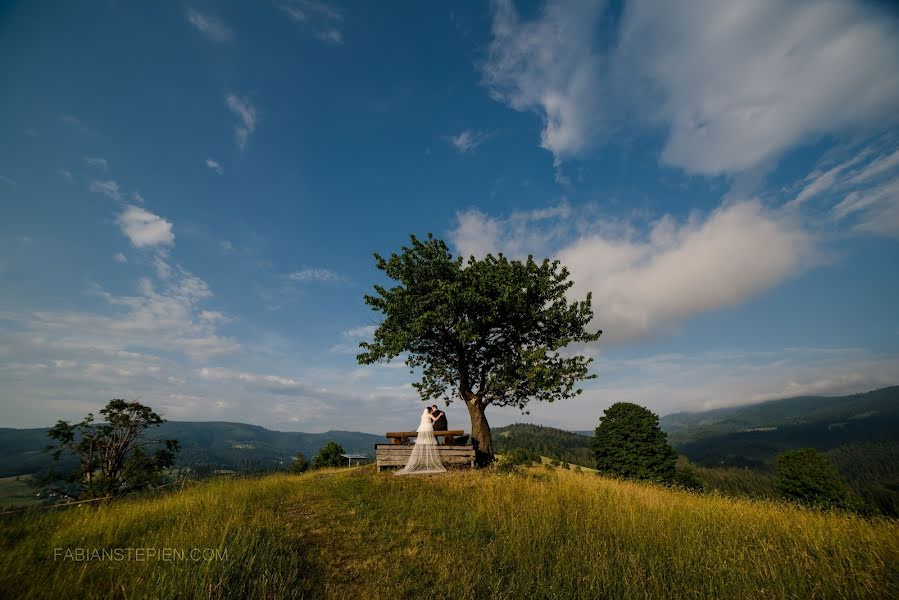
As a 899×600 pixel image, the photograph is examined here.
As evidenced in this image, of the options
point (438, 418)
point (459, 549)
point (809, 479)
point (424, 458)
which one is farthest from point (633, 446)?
point (459, 549)

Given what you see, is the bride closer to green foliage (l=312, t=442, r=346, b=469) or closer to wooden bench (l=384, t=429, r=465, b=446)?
A: wooden bench (l=384, t=429, r=465, b=446)

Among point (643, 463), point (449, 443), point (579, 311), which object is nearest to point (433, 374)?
point (449, 443)

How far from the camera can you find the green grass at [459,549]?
16.5 ft

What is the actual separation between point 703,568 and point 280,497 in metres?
11.0

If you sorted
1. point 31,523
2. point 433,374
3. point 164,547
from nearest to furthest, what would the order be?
1. point 164,547
2. point 31,523
3. point 433,374

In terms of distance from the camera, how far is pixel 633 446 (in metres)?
44.8

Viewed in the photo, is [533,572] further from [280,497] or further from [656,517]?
[280,497]

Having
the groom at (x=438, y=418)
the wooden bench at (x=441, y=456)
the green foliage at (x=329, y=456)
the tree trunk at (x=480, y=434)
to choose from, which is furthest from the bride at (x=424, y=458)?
the green foliage at (x=329, y=456)

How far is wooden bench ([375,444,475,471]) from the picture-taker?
16.3 m

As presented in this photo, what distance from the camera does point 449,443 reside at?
60.8 feet

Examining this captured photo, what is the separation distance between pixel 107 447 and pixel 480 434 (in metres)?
17.4

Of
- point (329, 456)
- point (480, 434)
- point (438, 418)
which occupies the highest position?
point (438, 418)

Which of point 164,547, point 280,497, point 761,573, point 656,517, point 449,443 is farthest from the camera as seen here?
point 449,443

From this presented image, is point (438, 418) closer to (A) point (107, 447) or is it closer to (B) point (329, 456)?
(A) point (107, 447)
